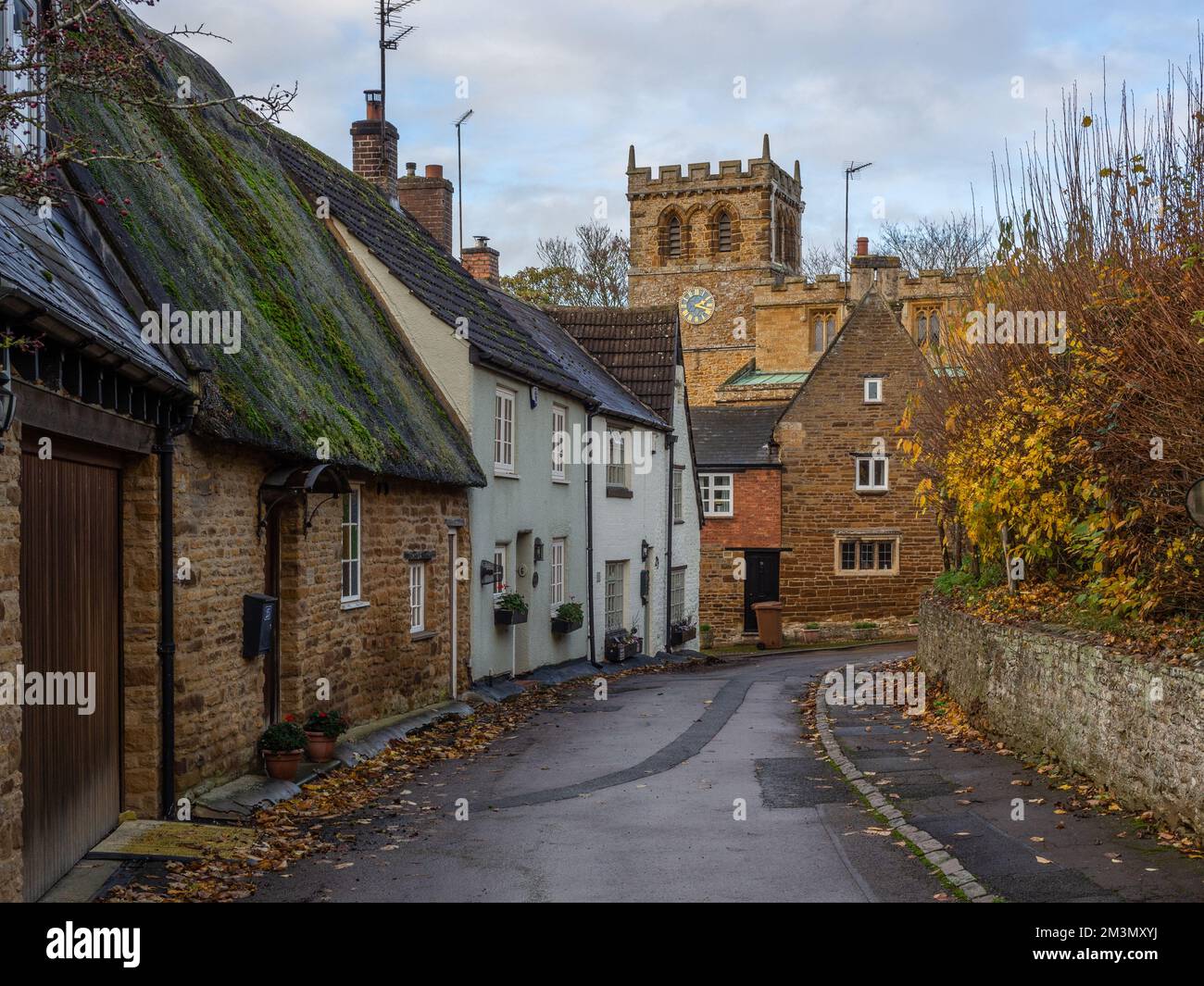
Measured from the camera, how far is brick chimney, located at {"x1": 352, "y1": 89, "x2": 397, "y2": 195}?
26.6m

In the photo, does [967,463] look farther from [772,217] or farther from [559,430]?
[772,217]

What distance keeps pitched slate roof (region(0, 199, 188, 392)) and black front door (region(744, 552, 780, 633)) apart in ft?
110

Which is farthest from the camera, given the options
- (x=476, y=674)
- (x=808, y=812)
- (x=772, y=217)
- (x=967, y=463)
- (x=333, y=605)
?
(x=772, y=217)

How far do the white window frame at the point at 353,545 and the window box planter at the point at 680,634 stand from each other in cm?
1823

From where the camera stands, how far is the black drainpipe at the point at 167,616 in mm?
10211

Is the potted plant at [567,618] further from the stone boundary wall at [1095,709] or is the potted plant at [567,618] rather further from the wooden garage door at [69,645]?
the wooden garage door at [69,645]

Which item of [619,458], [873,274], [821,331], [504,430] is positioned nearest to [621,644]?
[619,458]

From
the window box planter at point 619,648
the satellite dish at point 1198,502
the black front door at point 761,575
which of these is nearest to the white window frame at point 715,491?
the black front door at point 761,575

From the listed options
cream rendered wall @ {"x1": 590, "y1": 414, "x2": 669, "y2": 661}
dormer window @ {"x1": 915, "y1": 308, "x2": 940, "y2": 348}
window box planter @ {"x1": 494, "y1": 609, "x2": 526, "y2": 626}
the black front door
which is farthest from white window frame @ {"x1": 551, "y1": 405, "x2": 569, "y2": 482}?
dormer window @ {"x1": 915, "y1": 308, "x2": 940, "y2": 348}

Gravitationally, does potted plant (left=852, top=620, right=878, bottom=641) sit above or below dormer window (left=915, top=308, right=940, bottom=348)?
below

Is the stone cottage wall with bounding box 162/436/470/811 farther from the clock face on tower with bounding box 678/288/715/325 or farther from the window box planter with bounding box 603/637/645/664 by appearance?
the clock face on tower with bounding box 678/288/715/325

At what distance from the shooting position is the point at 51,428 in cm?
798

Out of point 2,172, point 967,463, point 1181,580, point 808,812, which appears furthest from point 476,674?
point 2,172
